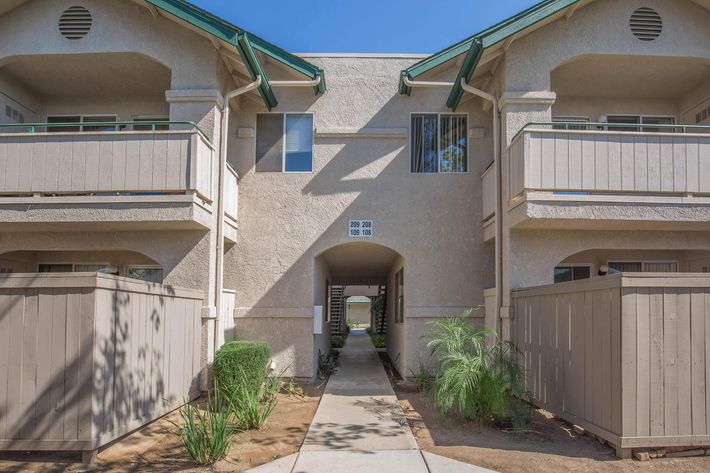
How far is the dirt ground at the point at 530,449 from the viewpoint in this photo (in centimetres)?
606

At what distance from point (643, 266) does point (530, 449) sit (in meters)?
7.37

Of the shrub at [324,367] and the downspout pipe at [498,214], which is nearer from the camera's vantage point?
the downspout pipe at [498,214]

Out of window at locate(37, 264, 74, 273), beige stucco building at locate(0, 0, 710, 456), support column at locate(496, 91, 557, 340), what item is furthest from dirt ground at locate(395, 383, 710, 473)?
window at locate(37, 264, 74, 273)

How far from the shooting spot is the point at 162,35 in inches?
409

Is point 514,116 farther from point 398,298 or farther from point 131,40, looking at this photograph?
point 131,40

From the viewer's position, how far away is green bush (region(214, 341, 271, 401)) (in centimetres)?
892

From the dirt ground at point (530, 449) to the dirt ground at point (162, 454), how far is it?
1.83m

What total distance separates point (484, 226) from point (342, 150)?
11.2ft

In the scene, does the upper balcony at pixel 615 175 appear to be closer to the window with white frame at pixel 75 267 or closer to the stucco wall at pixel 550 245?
the stucco wall at pixel 550 245

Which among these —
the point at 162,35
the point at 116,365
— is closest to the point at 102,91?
the point at 162,35

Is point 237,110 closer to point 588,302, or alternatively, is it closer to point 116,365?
point 116,365

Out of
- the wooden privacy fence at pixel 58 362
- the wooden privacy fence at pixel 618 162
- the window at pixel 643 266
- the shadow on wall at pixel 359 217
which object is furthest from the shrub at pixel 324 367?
the window at pixel 643 266

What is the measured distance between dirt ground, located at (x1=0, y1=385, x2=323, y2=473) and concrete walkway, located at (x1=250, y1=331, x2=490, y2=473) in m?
0.28

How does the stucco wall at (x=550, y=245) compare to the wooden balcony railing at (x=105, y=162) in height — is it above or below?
below
